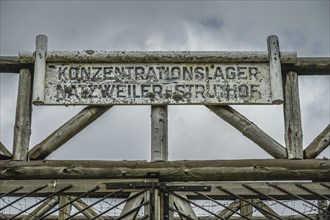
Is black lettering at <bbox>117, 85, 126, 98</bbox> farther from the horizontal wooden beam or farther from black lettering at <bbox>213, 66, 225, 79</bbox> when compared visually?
black lettering at <bbox>213, 66, 225, 79</bbox>

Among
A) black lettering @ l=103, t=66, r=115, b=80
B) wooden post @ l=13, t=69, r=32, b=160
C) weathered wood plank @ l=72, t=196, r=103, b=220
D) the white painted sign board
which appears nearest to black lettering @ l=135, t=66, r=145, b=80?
the white painted sign board

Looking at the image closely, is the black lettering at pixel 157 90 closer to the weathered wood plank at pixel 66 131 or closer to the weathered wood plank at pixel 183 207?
the weathered wood plank at pixel 66 131

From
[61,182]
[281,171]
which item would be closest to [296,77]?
[281,171]

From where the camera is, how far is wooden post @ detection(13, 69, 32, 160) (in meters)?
7.49

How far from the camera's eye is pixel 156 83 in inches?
303

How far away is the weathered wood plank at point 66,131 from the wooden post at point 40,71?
14.9 inches

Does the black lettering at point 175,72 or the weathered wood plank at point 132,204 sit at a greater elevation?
the black lettering at point 175,72

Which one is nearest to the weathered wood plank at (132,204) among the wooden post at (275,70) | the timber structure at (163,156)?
the timber structure at (163,156)

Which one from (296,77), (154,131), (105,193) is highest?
(296,77)

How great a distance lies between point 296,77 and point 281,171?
3.73 feet

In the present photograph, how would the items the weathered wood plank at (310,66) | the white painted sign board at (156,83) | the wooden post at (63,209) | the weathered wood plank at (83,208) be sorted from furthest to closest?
the wooden post at (63,209) → the weathered wood plank at (83,208) → the weathered wood plank at (310,66) → the white painted sign board at (156,83)

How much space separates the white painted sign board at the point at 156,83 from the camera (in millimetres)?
7637

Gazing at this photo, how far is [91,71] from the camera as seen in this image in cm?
777

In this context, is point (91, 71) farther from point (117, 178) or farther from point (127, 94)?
point (117, 178)
